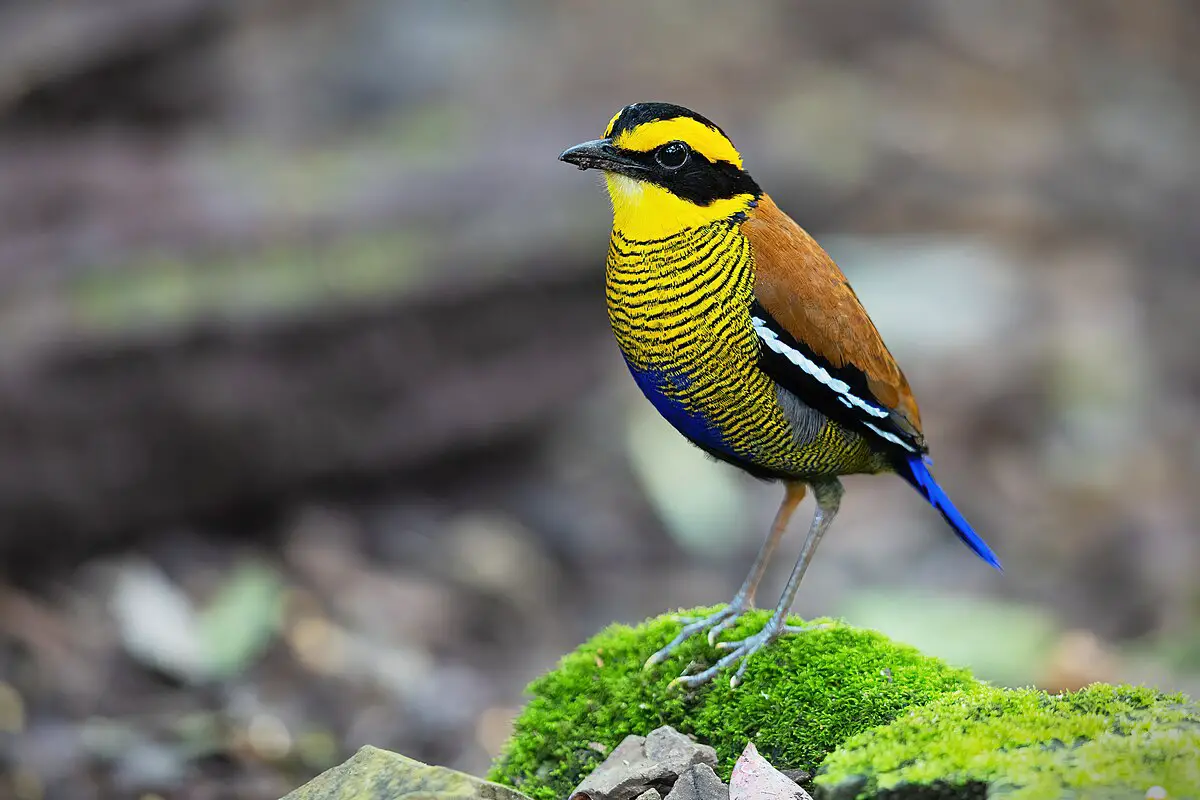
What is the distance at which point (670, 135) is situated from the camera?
4258 mm

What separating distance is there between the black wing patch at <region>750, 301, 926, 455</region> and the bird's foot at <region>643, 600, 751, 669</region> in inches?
32.7

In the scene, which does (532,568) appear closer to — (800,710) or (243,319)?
(243,319)

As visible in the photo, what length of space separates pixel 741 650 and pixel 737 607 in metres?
0.31

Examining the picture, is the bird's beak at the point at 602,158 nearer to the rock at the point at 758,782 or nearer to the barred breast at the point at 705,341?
the barred breast at the point at 705,341

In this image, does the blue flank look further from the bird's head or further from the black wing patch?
the bird's head

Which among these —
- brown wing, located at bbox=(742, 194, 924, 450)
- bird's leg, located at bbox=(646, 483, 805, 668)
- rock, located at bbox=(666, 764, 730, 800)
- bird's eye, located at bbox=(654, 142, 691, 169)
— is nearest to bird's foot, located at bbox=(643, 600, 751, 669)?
bird's leg, located at bbox=(646, 483, 805, 668)

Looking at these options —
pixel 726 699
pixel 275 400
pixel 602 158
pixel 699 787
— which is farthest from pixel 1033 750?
pixel 275 400

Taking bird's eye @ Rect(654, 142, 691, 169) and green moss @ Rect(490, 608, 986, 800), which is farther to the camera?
bird's eye @ Rect(654, 142, 691, 169)

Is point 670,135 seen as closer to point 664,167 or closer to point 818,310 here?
point 664,167

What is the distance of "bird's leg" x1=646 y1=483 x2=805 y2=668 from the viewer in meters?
4.45

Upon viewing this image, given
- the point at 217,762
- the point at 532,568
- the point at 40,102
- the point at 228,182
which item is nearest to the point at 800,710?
the point at 217,762

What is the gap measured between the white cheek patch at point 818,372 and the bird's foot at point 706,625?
86cm

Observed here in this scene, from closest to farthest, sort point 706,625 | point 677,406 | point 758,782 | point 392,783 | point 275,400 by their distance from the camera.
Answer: point 392,783
point 758,782
point 677,406
point 706,625
point 275,400

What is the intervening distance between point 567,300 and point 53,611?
4458 mm
